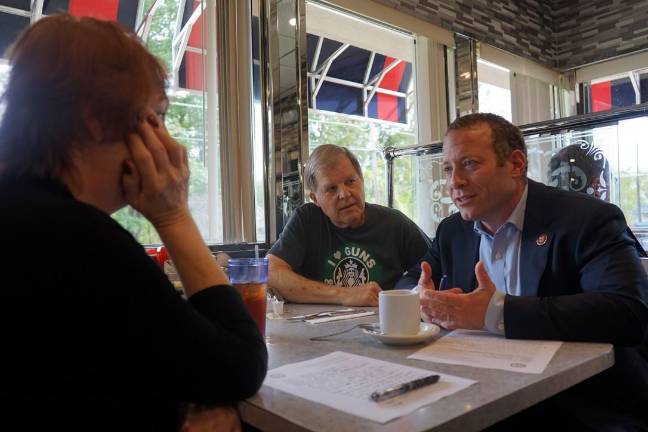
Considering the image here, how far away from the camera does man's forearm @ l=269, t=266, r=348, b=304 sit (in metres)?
1.59

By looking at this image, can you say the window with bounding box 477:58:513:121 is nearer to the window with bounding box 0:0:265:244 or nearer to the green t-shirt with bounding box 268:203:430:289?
the window with bounding box 0:0:265:244

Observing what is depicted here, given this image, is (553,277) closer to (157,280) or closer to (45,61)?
(157,280)

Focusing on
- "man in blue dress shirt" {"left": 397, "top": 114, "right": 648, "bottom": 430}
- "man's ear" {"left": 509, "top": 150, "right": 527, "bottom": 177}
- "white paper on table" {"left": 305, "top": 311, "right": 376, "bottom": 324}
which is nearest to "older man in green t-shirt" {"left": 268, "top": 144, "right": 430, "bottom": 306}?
"man in blue dress shirt" {"left": 397, "top": 114, "right": 648, "bottom": 430}

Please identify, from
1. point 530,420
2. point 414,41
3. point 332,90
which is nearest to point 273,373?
point 530,420

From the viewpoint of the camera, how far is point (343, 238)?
1919 mm

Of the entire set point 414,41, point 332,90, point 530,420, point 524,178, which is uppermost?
point 414,41

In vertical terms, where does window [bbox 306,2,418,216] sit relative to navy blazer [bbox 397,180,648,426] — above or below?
above

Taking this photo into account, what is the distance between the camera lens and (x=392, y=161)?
3.00 meters

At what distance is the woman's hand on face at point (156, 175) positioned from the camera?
2.38ft

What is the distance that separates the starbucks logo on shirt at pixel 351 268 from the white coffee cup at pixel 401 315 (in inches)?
32.0

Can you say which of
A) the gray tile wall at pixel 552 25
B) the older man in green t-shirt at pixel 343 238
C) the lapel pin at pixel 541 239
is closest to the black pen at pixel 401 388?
the lapel pin at pixel 541 239

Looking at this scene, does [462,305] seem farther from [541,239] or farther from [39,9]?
[39,9]

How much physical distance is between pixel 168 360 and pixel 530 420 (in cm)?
83

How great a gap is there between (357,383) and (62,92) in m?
0.57
